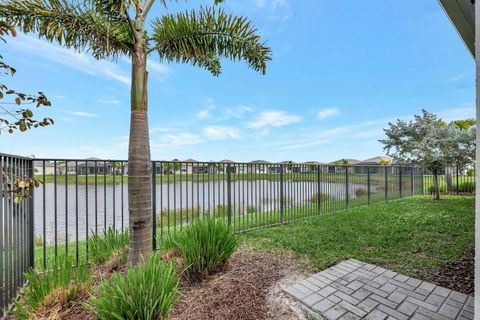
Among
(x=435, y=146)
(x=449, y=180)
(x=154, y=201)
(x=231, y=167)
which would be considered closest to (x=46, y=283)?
(x=154, y=201)

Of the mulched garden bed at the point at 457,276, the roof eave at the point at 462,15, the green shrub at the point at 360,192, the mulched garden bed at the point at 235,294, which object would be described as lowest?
the mulched garden bed at the point at 457,276

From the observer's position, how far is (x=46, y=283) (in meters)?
2.06

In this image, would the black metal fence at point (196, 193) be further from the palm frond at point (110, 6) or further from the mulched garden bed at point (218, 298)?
the palm frond at point (110, 6)

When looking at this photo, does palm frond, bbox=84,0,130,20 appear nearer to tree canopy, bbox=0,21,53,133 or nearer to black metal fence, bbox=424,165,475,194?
tree canopy, bbox=0,21,53,133

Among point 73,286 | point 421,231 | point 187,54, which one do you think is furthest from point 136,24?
point 421,231

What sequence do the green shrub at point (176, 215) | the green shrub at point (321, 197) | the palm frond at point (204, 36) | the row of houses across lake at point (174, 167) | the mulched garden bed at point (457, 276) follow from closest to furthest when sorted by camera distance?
the mulched garden bed at point (457, 276) < the palm frond at point (204, 36) < the row of houses across lake at point (174, 167) < the green shrub at point (176, 215) < the green shrub at point (321, 197)

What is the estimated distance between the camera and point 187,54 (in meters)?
2.93

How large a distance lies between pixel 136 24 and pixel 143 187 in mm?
1969

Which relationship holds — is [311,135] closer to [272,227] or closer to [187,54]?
[272,227]

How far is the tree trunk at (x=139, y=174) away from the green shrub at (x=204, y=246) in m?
0.45

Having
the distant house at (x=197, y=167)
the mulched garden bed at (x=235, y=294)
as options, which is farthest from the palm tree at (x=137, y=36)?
the distant house at (x=197, y=167)

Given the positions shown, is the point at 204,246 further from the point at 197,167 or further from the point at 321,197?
the point at 321,197

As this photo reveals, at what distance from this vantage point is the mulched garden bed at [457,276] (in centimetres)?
256

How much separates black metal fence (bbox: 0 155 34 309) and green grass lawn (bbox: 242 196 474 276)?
311cm
